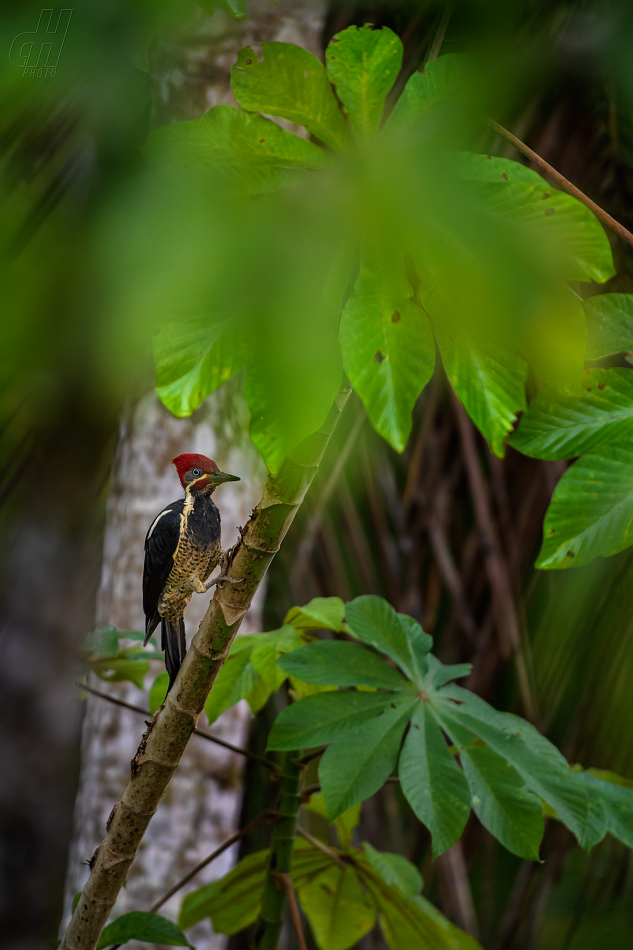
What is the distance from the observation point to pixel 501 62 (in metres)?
0.44

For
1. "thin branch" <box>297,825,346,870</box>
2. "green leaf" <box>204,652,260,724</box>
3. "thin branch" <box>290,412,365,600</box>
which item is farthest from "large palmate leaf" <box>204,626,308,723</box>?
"thin branch" <box>290,412,365,600</box>

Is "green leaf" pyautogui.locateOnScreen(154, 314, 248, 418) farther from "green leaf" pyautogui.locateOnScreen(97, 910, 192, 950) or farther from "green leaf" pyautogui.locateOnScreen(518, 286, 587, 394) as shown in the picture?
"green leaf" pyautogui.locateOnScreen(97, 910, 192, 950)

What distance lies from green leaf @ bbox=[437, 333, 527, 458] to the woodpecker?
0.49 feet

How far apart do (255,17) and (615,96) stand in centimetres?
61

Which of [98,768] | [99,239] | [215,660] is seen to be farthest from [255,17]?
[98,768]

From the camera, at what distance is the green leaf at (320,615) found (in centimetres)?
69

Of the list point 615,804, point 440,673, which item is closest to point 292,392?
point 440,673

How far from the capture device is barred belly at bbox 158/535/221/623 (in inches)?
16.4

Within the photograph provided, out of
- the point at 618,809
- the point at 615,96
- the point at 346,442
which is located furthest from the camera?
the point at 346,442

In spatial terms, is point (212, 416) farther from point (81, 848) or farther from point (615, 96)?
point (615, 96)

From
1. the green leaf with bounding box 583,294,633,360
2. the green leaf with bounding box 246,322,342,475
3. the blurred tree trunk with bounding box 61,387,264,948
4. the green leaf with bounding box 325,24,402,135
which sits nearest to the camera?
the green leaf with bounding box 246,322,342,475

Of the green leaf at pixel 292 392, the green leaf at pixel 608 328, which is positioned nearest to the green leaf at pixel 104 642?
the green leaf at pixel 292 392

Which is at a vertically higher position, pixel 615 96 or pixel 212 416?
pixel 615 96

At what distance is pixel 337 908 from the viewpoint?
2.95 feet
